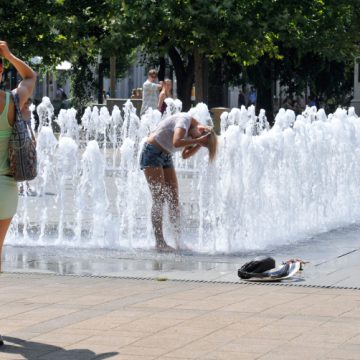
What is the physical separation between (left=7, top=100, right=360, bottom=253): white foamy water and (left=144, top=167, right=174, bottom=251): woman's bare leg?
0.24 m

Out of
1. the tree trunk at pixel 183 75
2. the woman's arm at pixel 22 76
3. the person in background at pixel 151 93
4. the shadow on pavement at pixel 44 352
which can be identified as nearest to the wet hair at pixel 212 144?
the woman's arm at pixel 22 76

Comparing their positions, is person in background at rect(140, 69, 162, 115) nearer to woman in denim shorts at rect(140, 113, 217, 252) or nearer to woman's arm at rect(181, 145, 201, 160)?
woman in denim shorts at rect(140, 113, 217, 252)

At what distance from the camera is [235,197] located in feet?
37.3

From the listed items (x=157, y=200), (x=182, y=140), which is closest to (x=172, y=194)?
(x=157, y=200)

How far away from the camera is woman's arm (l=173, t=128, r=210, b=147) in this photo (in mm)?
10688

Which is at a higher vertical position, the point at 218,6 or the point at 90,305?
the point at 218,6

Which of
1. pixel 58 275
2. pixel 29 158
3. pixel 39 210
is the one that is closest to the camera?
pixel 29 158

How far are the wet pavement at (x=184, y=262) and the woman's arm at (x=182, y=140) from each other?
98 centimetres

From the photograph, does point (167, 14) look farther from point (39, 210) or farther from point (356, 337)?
point (356, 337)

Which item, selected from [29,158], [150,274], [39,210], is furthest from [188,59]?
[29,158]

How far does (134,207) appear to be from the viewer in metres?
12.9

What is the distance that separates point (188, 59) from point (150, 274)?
27.9 m

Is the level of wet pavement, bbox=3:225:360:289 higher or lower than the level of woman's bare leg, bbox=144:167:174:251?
lower

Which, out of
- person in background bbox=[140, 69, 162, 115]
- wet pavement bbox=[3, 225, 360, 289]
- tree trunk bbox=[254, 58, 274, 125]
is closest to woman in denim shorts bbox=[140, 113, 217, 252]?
wet pavement bbox=[3, 225, 360, 289]
